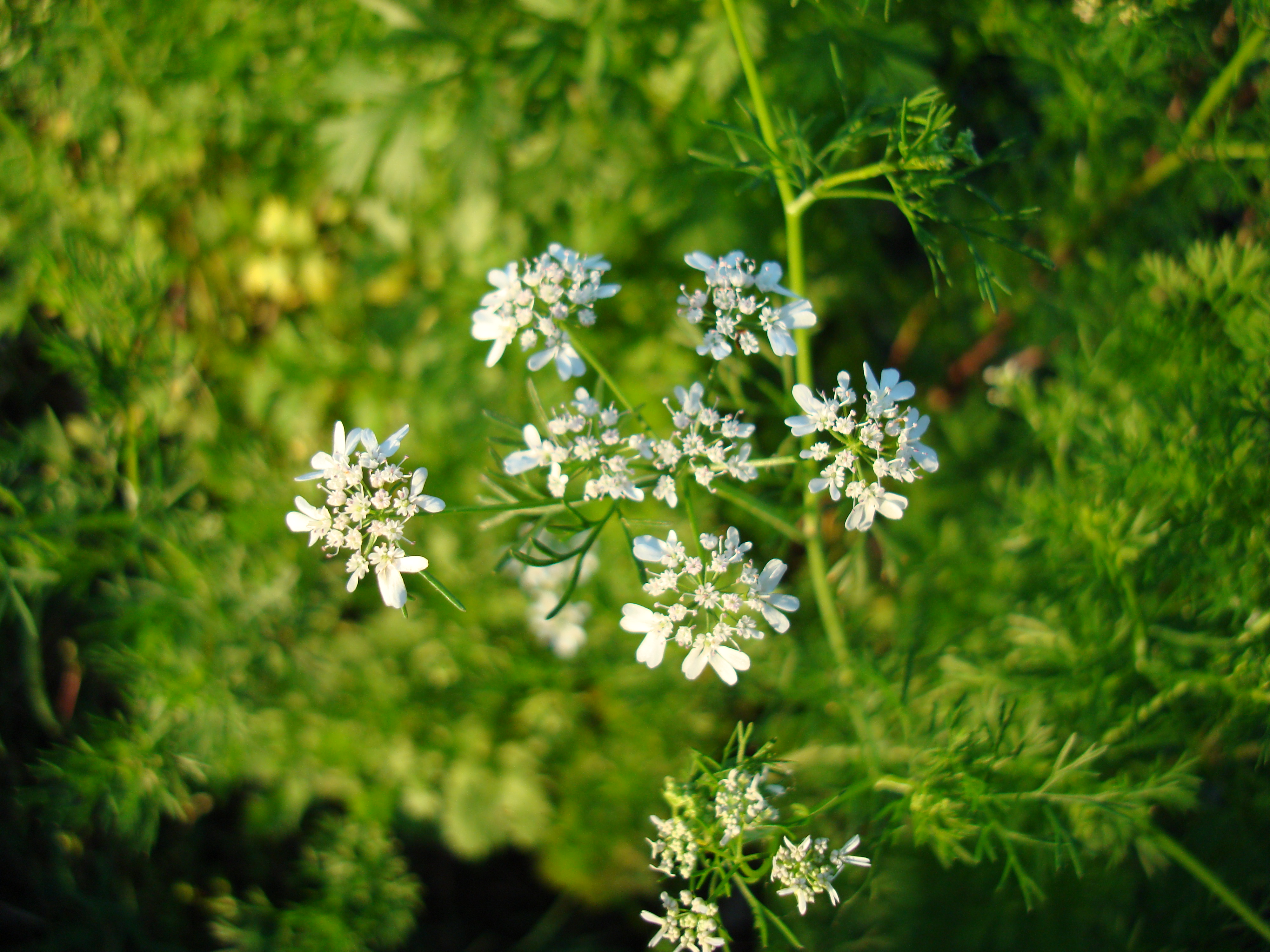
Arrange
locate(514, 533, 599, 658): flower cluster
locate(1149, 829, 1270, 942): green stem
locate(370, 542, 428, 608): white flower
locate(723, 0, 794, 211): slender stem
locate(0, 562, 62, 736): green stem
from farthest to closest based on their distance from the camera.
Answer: locate(514, 533, 599, 658): flower cluster, locate(0, 562, 62, 736): green stem, locate(1149, 829, 1270, 942): green stem, locate(723, 0, 794, 211): slender stem, locate(370, 542, 428, 608): white flower

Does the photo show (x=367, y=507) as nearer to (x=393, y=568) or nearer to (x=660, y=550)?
(x=393, y=568)

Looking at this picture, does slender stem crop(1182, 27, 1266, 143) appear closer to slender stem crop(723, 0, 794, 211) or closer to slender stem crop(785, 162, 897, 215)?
slender stem crop(785, 162, 897, 215)

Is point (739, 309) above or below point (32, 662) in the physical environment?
below

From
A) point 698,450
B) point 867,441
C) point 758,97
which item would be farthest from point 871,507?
point 758,97

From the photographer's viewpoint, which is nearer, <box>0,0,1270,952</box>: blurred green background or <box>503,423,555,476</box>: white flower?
<box>503,423,555,476</box>: white flower

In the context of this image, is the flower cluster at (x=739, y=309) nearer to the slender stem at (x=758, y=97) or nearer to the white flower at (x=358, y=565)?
the slender stem at (x=758, y=97)

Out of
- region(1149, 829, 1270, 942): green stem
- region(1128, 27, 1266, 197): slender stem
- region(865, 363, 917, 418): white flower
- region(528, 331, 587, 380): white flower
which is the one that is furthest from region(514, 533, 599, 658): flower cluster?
Answer: region(1128, 27, 1266, 197): slender stem

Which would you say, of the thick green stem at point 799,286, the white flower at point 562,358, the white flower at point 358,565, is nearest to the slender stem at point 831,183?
the thick green stem at point 799,286
